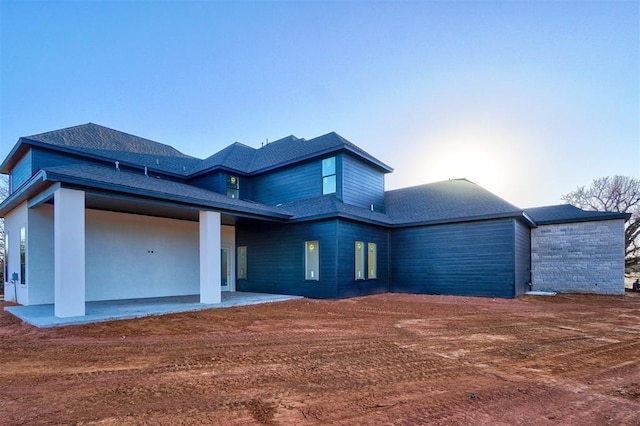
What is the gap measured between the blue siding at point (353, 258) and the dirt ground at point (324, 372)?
4.09 meters

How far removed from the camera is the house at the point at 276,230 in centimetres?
992

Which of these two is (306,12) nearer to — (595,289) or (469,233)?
(469,233)

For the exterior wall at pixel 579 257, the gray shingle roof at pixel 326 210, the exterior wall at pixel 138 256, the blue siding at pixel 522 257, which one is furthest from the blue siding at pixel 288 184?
the exterior wall at pixel 579 257

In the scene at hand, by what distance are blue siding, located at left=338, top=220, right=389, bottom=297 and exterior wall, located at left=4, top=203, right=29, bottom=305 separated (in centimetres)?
970

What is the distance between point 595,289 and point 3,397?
1754 cm

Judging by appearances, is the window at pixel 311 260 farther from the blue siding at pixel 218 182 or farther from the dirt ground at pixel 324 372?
the blue siding at pixel 218 182

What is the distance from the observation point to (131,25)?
11.4 m

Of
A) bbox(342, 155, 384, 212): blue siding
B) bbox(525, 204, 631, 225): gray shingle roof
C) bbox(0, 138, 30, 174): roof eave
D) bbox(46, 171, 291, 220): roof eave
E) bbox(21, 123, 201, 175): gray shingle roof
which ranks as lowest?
bbox(525, 204, 631, 225): gray shingle roof

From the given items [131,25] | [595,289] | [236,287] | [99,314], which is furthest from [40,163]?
[595,289]

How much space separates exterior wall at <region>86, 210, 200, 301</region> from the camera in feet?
35.3

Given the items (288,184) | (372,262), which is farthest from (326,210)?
(288,184)

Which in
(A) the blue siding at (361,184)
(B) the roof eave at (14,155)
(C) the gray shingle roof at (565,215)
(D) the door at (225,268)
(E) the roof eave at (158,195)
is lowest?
(D) the door at (225,268)

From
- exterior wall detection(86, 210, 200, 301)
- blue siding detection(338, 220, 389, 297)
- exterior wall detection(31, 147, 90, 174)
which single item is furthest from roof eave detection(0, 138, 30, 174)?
blue siding detection(338, 220, 389, 297)

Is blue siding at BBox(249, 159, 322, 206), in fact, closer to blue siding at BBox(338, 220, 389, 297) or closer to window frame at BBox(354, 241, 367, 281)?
Answer: blue siding at BBox(338, 220, 389, 297)
